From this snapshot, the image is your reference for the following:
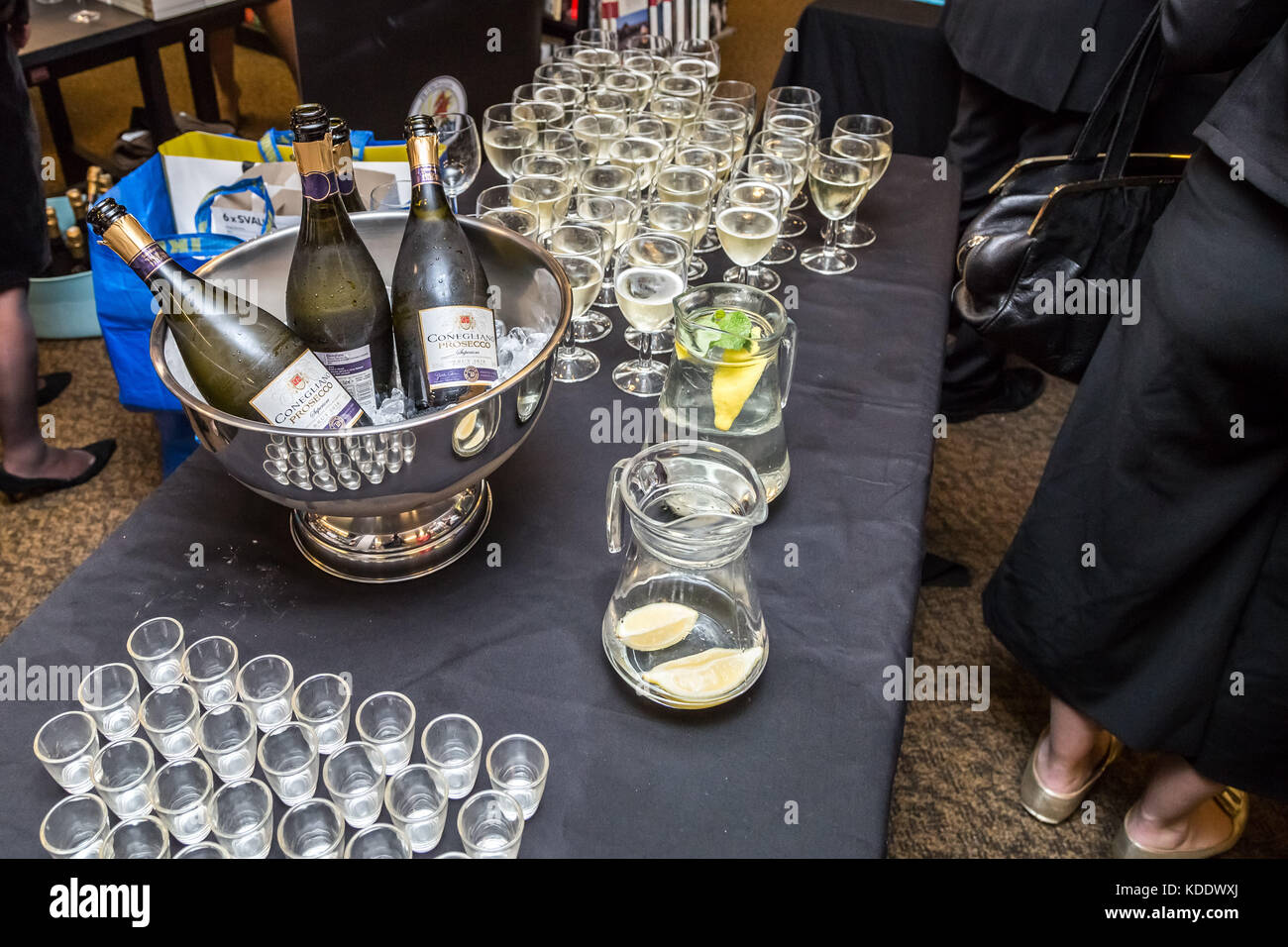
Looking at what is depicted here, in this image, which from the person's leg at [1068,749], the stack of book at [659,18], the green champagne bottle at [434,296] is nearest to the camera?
the green champagne bottle at [434,296]

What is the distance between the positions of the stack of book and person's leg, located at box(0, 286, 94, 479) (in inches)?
59.6

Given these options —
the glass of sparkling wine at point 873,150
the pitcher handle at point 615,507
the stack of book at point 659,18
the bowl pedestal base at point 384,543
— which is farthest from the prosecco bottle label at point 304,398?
the stack of book at point 659,18

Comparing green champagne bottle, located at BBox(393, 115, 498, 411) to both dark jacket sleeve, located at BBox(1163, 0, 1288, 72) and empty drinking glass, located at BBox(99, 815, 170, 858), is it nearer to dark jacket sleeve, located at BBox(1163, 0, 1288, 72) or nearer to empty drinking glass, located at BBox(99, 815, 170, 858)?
empty drinking glass, located at BBox(99, 815, 170, 858)

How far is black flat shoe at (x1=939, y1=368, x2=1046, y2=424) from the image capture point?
239cm

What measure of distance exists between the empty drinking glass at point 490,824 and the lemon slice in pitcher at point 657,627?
16cm

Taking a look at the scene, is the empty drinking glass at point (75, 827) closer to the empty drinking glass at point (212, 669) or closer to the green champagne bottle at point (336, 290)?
the empty drinking glass at point (212, 669)

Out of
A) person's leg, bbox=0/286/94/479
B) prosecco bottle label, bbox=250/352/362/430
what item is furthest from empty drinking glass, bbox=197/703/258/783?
person's leg, bbox=0/286/94/479

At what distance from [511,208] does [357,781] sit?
29.6 inches

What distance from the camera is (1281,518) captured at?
1.14 meters

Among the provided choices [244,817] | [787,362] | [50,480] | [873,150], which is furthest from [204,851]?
[50,480]

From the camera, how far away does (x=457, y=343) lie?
0.86 meters

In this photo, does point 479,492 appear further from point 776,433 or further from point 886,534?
point 886,534

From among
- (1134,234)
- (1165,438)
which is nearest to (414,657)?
(1165,438)

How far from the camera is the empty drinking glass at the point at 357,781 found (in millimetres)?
715
